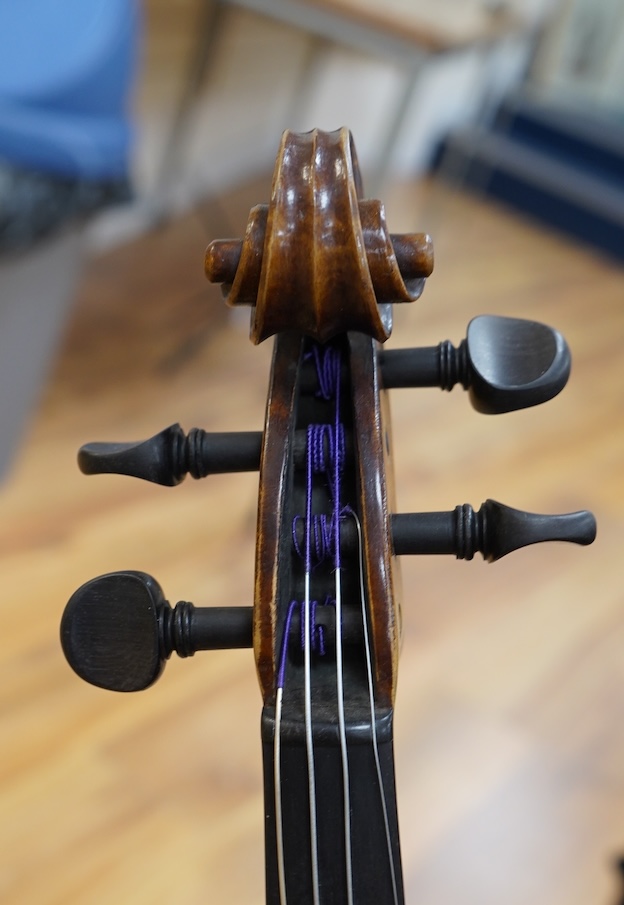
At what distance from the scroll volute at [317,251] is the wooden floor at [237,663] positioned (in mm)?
728

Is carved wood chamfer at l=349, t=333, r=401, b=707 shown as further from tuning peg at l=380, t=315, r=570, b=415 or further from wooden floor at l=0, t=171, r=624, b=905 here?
wooden floor at l=0, t=171, r=624, b=905

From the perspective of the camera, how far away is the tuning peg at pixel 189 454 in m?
0.45

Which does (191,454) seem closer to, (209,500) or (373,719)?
(373,719)

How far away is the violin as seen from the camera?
1.24 ft

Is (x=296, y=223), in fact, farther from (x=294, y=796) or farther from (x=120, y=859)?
(x=120, y=859)

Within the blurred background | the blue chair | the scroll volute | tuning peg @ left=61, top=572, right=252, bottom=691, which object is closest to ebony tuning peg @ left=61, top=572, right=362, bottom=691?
tuning peg @ left=61, top=572, right=252, bottom=691

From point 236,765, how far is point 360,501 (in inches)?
27.6

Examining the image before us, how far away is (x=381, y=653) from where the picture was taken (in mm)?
411

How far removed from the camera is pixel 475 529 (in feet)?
1.41

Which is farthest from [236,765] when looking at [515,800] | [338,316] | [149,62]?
[149,62]

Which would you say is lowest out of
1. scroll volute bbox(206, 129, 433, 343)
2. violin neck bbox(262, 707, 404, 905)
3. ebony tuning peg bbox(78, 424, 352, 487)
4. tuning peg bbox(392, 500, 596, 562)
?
violin neck bbox(262, 707, 404, 905)

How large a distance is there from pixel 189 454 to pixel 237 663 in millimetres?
752

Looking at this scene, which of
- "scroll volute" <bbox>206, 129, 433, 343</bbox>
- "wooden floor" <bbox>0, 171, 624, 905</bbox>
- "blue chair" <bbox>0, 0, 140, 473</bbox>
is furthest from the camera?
"blue chair" <bbox>0, 0, 140, 473</bbox>

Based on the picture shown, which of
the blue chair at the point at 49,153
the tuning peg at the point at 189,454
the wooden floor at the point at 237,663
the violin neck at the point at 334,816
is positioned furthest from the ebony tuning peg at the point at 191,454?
the blue chair at the point at 49,153
